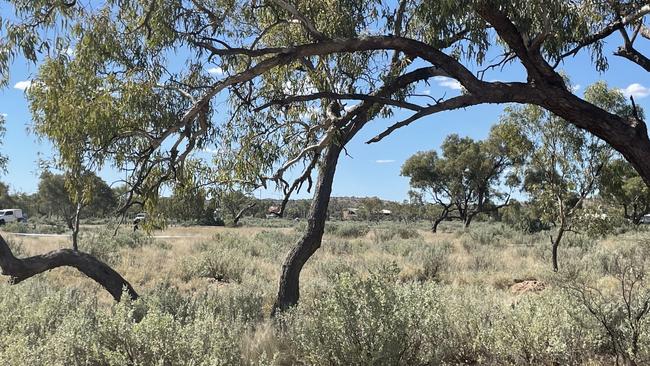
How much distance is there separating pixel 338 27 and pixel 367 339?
3.61 meters

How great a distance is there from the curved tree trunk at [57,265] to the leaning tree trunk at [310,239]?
200cm

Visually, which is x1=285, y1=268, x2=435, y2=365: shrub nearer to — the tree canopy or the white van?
the tree canopy

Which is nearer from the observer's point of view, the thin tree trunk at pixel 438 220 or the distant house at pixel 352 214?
the thin tree trunk at pixel 438 220

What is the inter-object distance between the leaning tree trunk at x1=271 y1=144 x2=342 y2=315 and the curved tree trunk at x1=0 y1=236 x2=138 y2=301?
6.58 ft

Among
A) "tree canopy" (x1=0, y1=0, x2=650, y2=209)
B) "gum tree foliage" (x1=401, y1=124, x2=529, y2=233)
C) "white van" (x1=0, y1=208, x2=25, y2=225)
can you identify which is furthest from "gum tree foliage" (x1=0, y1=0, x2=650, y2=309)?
"white van" (x1=0, y1=208, x2=25, y2=225)

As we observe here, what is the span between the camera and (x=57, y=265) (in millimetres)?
7758

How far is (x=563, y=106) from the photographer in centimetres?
527

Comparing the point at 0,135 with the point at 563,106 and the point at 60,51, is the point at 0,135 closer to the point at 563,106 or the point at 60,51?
the point at 60,51

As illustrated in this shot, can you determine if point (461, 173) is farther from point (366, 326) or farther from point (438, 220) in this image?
point (366, 326)

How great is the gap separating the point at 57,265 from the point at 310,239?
3474mm

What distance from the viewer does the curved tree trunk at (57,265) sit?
293 inches

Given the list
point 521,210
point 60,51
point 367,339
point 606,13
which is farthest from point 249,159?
point 521,210

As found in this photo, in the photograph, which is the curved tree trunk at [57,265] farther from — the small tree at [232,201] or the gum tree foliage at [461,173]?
the gum tree foliage at [461,173]

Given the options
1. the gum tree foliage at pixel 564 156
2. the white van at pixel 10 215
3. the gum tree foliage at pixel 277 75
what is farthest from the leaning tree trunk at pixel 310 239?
the white van at pixel 10 215
